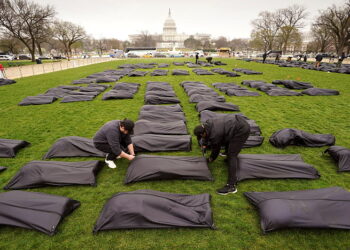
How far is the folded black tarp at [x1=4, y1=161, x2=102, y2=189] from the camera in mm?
4227

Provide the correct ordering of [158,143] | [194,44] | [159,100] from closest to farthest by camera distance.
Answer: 1. [158,143]
2. [159,100]
3. [194,44]

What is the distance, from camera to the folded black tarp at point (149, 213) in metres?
3.23

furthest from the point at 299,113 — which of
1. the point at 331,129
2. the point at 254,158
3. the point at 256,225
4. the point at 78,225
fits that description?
the point at 78,225

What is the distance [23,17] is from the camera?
111 ft

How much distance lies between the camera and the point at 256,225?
11.2ft

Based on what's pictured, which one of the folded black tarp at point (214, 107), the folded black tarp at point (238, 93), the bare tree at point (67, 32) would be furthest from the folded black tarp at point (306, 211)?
the bare tree at point (67, 32)

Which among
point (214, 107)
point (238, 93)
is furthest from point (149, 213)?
point (238, 93)

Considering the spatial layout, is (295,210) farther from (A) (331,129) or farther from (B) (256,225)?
(A) (331,129)

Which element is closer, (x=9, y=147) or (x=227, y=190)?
(x=227, y=190)

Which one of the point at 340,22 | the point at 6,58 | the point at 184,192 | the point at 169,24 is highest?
the point at 169,24

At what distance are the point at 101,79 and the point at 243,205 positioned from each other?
1506 centimetres

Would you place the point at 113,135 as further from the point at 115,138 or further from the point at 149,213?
the point at 149,213

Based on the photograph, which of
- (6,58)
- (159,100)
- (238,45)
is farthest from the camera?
(238,45)

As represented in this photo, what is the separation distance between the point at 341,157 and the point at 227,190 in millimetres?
3220
